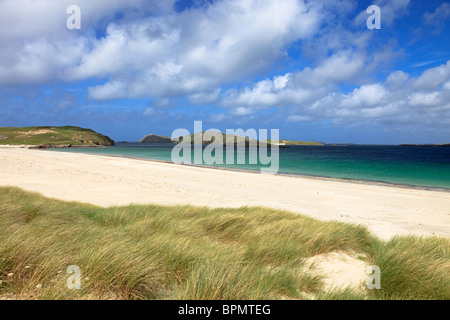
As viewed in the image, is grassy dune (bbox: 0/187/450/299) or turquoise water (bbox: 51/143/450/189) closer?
grassy dune (bbox: 0/187/450/299)

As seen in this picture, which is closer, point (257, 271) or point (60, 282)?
point (60, 282)

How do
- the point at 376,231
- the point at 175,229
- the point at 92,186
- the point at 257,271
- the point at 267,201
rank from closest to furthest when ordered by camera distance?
the point at 257,271
the point at 175,229
the point at 376,231
the point at 267,201
the point at 92,186

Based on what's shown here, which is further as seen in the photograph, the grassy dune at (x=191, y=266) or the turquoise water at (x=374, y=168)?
the turquoise water at (x=374, y=168)

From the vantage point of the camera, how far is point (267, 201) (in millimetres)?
14289

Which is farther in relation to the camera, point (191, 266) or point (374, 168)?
point (374, 168)

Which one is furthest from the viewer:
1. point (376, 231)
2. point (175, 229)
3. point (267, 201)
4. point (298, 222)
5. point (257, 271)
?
point (267, 201)

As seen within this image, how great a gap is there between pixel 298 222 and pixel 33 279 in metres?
5.79

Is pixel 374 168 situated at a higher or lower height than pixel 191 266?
lower

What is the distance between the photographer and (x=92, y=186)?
53.9 feet

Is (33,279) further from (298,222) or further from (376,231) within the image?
(376,231)
